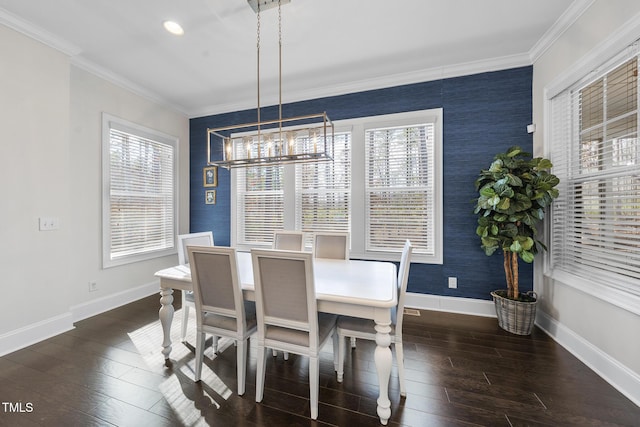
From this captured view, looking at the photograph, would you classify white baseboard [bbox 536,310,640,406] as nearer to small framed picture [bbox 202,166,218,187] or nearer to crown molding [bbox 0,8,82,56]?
small framed picture [bbox 202,166,218,187]

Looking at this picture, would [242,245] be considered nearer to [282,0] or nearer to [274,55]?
[274,55]

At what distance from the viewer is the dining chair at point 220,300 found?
178 cm

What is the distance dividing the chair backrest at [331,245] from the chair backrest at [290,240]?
0.16 metres

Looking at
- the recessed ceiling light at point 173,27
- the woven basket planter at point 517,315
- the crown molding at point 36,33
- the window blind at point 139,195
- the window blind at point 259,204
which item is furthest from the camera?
the window blind at point 259,204

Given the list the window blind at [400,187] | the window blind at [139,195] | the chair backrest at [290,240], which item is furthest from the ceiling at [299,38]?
the chair backrest at [290,240]

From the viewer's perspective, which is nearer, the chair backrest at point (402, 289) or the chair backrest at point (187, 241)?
the chair backrest at point (402, 289)

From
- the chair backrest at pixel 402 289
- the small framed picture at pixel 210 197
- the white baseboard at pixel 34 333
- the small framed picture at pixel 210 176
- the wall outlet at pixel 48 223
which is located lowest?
the white baseboard at pixel 34 333

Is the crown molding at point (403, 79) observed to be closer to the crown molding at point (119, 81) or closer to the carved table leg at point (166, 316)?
the crown molding at point (119, 81)

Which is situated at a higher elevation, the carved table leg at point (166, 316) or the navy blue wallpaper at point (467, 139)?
the navy blue wallpaper at point (467, 139)

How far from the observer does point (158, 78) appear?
3424 millimetres

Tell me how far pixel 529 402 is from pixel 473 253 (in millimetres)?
1666

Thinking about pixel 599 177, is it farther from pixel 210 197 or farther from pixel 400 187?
pixel 210 197

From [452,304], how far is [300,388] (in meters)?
2.18

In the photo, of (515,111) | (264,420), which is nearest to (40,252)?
(264,420)
